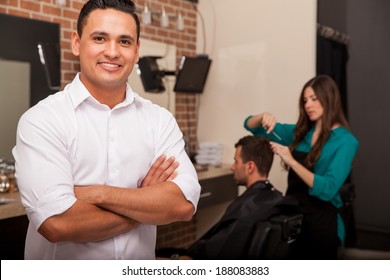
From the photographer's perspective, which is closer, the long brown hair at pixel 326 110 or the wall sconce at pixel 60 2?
the long brown hair at pixel 326 110

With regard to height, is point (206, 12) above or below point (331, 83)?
above

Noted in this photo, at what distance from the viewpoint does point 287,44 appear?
147 inches

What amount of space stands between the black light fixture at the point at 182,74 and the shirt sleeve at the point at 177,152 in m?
1.95

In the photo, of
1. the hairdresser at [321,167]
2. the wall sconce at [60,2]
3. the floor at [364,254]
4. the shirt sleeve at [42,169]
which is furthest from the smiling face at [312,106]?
the shirt sleeve at [42,169]

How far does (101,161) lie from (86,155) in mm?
50

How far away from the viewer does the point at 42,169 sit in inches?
49.5

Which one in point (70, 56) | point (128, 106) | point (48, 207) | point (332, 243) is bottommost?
point (332, 243)

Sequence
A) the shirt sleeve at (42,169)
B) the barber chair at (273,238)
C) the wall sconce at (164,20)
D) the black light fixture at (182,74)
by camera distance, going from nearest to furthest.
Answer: the shirt sleeve at (42,169)
the barber chair at (273,238)
the black light fixture at (182,74)
the wall sconce at (164,20)

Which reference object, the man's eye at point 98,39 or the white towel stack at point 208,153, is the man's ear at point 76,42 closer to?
the man's eye at point 98,39

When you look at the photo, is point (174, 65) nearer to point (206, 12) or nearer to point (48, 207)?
point (206, 12)

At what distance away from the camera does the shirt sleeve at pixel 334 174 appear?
8.41 ft

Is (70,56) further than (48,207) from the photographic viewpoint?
Yes
